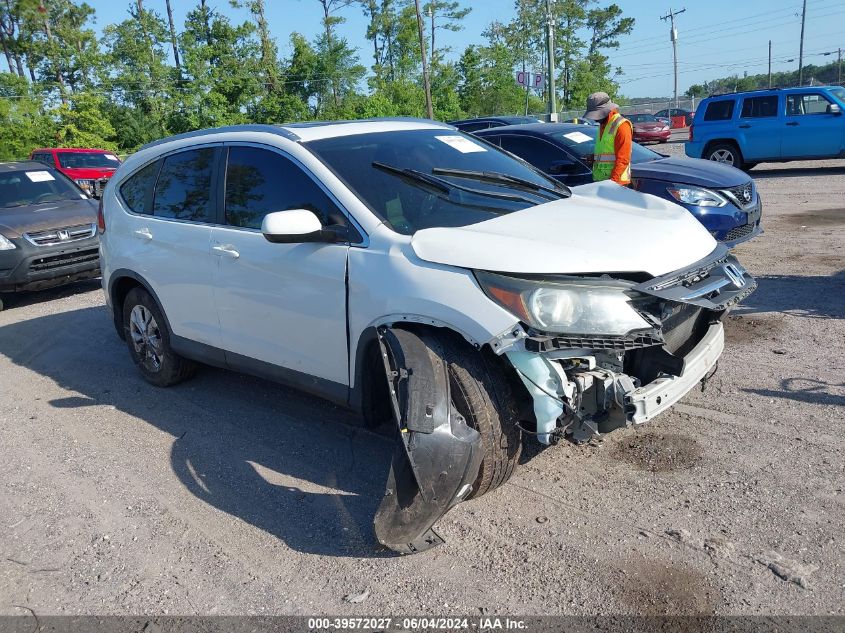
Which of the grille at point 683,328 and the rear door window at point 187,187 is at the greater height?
the rear door window at point 187,187

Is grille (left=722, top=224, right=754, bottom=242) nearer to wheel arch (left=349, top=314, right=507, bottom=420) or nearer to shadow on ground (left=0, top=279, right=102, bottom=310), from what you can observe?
wheel arch (left=349, top=314, right=507, bottom=420)

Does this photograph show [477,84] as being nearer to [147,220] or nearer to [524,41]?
[524,41]

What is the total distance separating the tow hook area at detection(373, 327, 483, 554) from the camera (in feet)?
9.95

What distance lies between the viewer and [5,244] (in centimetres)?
851

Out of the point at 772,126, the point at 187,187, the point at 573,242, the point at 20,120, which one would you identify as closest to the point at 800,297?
the point at 573,242

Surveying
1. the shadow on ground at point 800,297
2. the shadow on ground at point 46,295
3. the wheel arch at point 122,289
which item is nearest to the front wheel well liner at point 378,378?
the wheel arch at point 122,289

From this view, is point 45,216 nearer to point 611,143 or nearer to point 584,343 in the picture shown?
point 611,143

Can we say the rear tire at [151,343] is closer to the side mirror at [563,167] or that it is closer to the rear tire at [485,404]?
the rear tire at [485,404]

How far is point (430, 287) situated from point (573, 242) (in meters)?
0.71

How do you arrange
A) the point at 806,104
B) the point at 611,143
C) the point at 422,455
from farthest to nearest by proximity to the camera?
the point at 806,104 → the point at 611,143 → the point at 422,455

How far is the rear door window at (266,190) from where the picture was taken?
393cm

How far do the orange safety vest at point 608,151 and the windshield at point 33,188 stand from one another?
725 cm

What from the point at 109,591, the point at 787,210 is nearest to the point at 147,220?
the point at 109,591

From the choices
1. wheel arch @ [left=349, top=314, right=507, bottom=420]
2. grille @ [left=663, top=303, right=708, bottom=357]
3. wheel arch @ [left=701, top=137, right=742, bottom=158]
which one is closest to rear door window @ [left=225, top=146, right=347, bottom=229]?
wheel arch @ [left=349, top=314, right=507, bottom=420]
